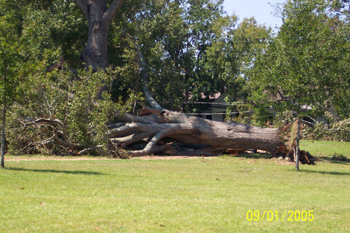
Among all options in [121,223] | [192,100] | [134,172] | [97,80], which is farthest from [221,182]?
[192,100]

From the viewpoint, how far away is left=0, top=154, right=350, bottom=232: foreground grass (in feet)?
24.3

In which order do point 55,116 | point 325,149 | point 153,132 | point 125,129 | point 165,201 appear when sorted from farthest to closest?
point 325,149 → point 153,132 → point 125,129 → point 55,116 → point 165,201

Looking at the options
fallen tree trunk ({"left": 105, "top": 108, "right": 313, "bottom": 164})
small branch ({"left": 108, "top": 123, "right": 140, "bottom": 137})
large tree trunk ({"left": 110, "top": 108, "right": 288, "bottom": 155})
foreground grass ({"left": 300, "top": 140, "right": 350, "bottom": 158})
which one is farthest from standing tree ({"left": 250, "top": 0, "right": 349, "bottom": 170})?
foreground grass ({"left": 300, "top": 140, "right": 350, "bottom": 158})

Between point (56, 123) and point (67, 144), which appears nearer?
point (56, 123)

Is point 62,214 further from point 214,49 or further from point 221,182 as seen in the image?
point 214,49

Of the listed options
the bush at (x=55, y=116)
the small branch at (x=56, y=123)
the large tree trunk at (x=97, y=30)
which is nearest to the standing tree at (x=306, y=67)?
the bush at (x=55, y=116)

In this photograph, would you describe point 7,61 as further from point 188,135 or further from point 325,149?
point 325,149

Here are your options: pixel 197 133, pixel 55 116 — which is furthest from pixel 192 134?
pixel 55 116

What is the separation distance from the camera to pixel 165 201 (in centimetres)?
930

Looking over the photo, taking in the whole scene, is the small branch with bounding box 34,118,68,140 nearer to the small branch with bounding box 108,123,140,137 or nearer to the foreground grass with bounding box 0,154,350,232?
the small branch with bounding box 108,123,140,137
